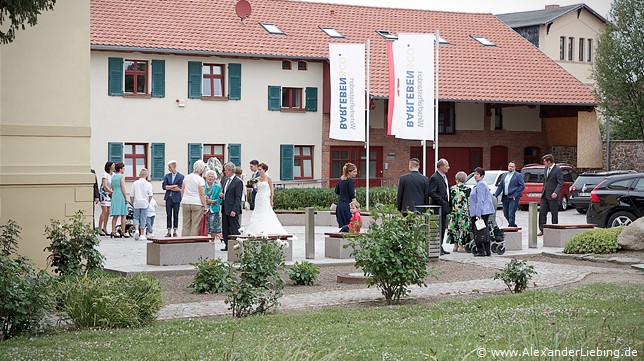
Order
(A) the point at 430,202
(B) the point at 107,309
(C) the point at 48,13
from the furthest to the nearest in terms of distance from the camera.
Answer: (A) the point at 430,202 < (C) the point at 48,13 < (B) the point at 107,309

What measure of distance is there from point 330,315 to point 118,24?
33607 mm

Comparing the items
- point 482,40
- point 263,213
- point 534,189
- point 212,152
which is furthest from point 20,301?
point 482,40

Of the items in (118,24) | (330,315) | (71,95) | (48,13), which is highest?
(118,24)

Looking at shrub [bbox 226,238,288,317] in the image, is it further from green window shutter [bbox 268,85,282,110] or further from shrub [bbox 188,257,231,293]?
green window shutter [bbox 268,85,282,110]

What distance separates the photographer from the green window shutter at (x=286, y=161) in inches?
1817

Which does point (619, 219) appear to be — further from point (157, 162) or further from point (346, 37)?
point (346, 37)

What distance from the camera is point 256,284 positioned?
1253 cm

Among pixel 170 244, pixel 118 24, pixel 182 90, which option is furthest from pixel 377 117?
pixel 170 244

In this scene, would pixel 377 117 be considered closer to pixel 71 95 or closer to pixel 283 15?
pixel 283 15

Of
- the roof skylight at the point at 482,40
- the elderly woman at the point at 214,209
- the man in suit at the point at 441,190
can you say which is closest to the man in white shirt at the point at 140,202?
the elderly woman at the point at 214,209

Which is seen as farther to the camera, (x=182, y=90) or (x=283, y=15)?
(x=283, y=15)

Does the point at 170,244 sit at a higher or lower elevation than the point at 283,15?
lower

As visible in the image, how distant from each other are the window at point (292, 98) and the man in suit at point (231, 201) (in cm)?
2554

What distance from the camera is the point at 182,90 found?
44.1 meters
